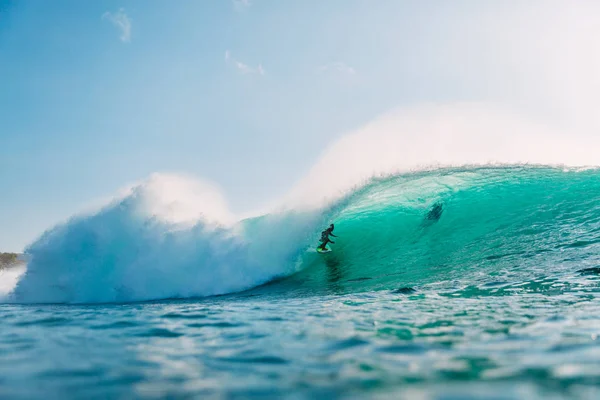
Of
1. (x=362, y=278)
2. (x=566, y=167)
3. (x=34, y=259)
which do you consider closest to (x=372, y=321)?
(x=362, y=278)

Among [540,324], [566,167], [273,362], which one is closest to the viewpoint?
[273,362]

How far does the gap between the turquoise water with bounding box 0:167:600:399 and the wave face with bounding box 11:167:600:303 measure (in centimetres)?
5

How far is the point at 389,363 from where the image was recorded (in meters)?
2.43

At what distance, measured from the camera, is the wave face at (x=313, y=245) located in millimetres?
8758

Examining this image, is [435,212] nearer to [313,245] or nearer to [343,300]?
[313,245]

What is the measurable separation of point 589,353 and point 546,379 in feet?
2.31

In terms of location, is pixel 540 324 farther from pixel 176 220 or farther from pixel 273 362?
pixel 176 220

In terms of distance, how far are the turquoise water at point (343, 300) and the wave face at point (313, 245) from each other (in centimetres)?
5

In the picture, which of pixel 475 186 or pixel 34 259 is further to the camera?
pixel 475 186

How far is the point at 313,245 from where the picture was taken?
1198 centimetres

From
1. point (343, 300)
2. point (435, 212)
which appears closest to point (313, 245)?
point (435, 212)

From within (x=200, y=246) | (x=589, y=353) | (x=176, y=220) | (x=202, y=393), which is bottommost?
(x=589, y=353)

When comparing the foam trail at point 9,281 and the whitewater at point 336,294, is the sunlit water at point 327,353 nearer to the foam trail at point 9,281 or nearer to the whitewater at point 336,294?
the whitewater at point 336,294

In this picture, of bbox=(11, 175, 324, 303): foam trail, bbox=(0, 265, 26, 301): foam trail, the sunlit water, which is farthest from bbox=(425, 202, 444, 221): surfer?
bbox=(0, 265, 26, 301): foam trail
